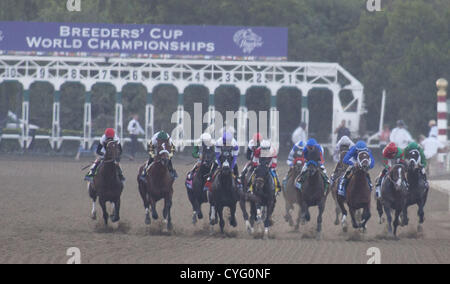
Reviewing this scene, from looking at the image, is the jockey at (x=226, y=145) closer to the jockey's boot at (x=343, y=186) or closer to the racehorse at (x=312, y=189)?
the racehorse at (x=312, y=189)

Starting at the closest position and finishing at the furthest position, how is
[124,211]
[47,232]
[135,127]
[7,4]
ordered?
[47,232], [124,211], [135,127], [7,4]

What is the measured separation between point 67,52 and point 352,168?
19686 millimetres

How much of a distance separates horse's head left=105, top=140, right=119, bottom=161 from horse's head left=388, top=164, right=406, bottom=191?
3.93m

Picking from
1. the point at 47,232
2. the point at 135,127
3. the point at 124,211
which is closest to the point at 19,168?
the point at 135,127

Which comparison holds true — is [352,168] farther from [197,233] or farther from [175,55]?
[175,55]

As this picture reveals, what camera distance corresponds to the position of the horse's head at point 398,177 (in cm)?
1299

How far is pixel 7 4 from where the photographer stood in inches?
1576

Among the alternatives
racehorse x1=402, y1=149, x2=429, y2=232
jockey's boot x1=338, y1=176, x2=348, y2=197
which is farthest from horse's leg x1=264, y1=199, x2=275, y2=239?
racehorse x1=402, y1=149, x2=429, y2=232

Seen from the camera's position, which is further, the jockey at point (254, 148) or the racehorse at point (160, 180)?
the racehorse at point (160, 180)

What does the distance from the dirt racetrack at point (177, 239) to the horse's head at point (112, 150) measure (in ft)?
3.12

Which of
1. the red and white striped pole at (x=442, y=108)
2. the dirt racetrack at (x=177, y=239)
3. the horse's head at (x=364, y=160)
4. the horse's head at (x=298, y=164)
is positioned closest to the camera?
the dirt racetrack at (x=177, y=239)

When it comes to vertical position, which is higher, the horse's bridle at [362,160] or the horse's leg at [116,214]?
the horse's bridle at [362,160]

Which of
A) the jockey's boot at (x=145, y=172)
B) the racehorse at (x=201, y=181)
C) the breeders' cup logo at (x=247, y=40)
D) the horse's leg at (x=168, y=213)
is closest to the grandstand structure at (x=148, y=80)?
the breeders' cup logo at (x=247, y=40)

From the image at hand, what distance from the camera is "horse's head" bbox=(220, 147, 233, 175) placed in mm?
12227
